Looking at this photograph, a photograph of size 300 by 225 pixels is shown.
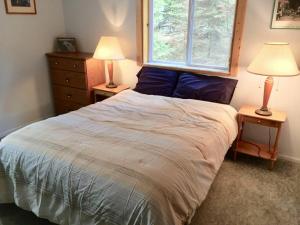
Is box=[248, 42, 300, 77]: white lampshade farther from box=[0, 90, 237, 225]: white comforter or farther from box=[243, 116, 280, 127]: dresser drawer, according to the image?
box=[0, 90, 237, 225]: white comforter

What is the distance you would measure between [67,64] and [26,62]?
519mm

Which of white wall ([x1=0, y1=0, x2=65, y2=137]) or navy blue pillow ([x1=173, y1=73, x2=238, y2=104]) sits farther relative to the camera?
white wall ([x1=0, y1=0, x2=65, y2=137])

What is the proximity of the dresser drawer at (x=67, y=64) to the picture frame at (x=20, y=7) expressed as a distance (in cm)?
64

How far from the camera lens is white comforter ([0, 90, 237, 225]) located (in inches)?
53.4

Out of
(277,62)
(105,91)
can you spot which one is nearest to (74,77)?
(105,91)

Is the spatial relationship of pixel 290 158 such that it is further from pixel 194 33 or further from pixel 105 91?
pixel 105 91

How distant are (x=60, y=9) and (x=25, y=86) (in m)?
1.21

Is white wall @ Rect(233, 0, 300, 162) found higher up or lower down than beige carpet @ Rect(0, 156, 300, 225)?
higher up

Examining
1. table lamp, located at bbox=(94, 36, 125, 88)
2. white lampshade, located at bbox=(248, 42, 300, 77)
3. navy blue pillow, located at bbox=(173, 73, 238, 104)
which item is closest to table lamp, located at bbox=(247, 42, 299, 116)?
white lampshade, located at bbox=(248, 42, 300, 77)

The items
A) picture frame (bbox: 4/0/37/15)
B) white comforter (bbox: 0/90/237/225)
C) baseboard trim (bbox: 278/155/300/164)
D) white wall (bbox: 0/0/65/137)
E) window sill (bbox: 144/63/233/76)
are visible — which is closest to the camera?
white comforter (bbox: 0/90/237/225)

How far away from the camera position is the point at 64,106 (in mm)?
3639

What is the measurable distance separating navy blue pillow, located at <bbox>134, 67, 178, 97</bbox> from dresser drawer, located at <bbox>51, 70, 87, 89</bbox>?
814 millimetres

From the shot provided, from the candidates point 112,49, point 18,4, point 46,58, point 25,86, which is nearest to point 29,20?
point 18,4

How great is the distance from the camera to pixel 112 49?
3080 mm
